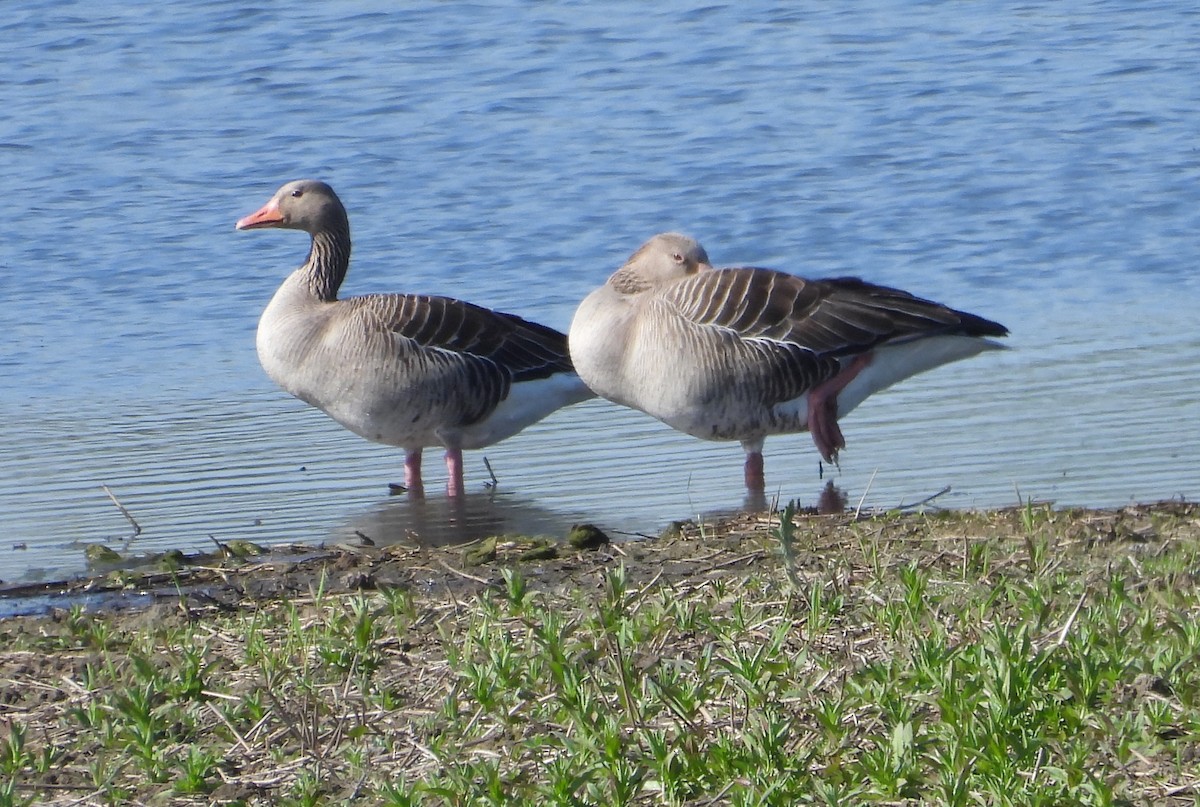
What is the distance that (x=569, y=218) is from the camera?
13250 mm

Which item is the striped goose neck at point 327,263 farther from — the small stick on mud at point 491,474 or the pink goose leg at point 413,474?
the small stick on mud at point 491,474

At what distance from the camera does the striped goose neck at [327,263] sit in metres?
9.60

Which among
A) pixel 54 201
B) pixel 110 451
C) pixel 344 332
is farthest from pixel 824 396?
pixel 54 201

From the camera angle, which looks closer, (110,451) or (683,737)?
(683,737)

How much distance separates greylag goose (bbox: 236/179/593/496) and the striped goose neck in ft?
0.36

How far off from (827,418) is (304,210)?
3.14 metres

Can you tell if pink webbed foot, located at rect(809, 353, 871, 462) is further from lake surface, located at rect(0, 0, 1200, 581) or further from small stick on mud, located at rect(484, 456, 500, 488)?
small stick on mud, located at rect(484, 456, 500, 488)

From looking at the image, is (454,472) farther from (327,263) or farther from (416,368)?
(327,263)

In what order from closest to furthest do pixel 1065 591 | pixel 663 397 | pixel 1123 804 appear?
1. pixel 1123 804
2. pixel 1065 591
3. pixel 663 397

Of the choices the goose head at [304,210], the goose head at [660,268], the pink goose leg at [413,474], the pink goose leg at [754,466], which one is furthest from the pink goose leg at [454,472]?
the goose head at [304,210]

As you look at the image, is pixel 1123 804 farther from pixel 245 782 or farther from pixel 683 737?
pixel 245 782

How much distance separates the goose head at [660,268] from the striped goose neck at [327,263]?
1621 millimetres

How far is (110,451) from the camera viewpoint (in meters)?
9.08

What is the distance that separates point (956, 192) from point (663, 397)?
5.89 m
